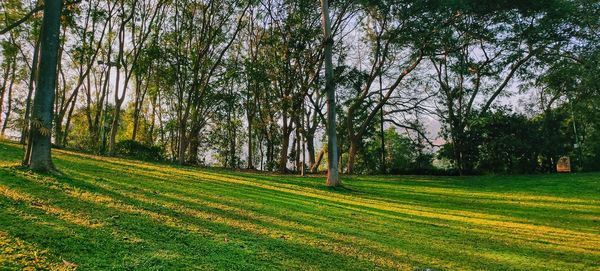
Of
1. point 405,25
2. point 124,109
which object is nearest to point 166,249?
point 405,25

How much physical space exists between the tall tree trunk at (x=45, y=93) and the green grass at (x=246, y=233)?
1.61ft

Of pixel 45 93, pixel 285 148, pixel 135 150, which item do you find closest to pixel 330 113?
pixel 285 148

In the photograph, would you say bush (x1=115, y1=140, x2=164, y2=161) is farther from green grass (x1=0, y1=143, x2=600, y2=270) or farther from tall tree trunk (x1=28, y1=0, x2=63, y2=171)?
tall tree trunk (x1=28, y1=0, x2=63, y2=171)

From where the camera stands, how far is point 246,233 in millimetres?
5164

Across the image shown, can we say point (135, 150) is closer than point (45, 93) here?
No

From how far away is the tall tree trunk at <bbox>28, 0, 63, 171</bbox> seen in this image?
698 centimetres

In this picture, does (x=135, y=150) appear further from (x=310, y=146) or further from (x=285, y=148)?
(x=310, y=146)

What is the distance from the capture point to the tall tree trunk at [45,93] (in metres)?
6.98

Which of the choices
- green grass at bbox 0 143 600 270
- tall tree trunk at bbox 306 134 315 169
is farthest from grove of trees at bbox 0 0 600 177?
green grass at bbox 0 143 600 270

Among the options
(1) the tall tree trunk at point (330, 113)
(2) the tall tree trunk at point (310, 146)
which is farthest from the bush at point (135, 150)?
(1) the tall tree trunk at point (330, 113)

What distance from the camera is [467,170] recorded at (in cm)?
2331

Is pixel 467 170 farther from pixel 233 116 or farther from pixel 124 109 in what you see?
pixel 124 109

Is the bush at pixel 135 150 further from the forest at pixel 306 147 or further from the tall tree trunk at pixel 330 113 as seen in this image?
the tall tree trunk at pixel 330 113

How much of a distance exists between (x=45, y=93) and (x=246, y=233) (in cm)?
503
